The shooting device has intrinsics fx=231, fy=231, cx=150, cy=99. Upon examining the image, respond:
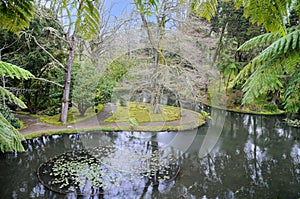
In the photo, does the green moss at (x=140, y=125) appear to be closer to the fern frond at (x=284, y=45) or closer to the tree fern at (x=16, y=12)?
the fern frond at (x=284, y=45)

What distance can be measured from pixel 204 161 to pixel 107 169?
2.05 meters

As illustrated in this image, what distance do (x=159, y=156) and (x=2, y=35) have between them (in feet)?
15.1

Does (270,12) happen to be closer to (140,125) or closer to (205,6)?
(205,6)

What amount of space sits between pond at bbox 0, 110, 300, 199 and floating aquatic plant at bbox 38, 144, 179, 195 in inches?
4.3

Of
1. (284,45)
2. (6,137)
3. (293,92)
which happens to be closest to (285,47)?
(284,45)

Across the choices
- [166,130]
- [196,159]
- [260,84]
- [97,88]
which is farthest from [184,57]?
[260,84]

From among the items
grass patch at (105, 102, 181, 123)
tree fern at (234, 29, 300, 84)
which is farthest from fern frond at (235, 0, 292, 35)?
grass patch at (105, 102, 181, 123)

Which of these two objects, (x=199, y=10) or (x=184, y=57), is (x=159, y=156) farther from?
(x=199, y=10)

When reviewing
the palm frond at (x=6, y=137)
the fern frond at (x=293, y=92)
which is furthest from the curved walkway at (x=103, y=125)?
the fern frond at (x=293, y=92)

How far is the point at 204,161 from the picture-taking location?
16.2 ft

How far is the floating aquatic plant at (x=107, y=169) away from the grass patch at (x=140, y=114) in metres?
2.04

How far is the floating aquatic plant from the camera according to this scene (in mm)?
3851

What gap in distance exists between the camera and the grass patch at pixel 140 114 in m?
7.51

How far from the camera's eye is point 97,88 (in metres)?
7.59
